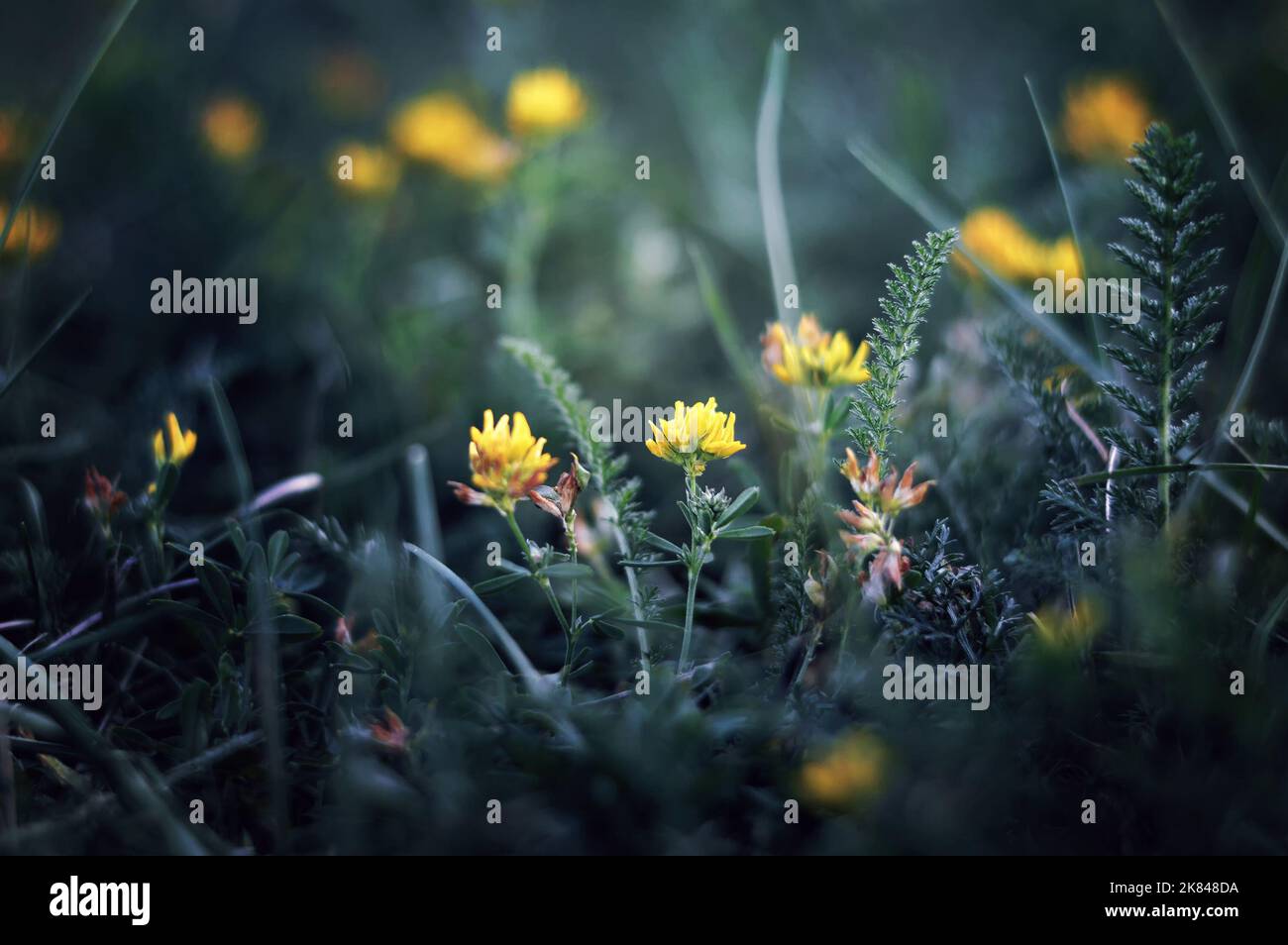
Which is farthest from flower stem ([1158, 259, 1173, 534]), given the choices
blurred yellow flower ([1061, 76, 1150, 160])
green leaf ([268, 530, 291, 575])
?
green leaf ([268, 530, 291, 575])

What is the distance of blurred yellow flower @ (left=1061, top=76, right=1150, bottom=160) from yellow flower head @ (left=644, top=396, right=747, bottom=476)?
4.25 ft

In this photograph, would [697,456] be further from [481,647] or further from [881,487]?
[481,647]

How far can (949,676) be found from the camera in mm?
1047

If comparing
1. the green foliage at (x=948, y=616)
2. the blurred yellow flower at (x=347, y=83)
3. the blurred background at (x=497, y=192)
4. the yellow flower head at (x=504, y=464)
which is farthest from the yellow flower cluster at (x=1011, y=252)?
the blurred yellow flower at (x=347, y=83)

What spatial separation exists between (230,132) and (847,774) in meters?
2.05

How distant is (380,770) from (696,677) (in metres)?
0.36

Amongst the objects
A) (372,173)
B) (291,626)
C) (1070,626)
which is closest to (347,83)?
(372,173)

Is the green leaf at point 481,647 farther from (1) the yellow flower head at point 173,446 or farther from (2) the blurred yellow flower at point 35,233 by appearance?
(2) the blurred yellow flower at point 35,233

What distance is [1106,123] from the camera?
6.53ft

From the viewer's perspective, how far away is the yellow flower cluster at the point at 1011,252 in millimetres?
1587

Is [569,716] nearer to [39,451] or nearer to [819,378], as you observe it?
[819,378]

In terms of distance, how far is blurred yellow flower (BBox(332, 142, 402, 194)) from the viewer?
2295mm

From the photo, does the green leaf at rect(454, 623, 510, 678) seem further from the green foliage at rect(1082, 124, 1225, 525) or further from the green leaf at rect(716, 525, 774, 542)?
the green foliage at rect(1082, 124, 1225, 525)

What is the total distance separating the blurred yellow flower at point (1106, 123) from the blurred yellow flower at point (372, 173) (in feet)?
4.94
